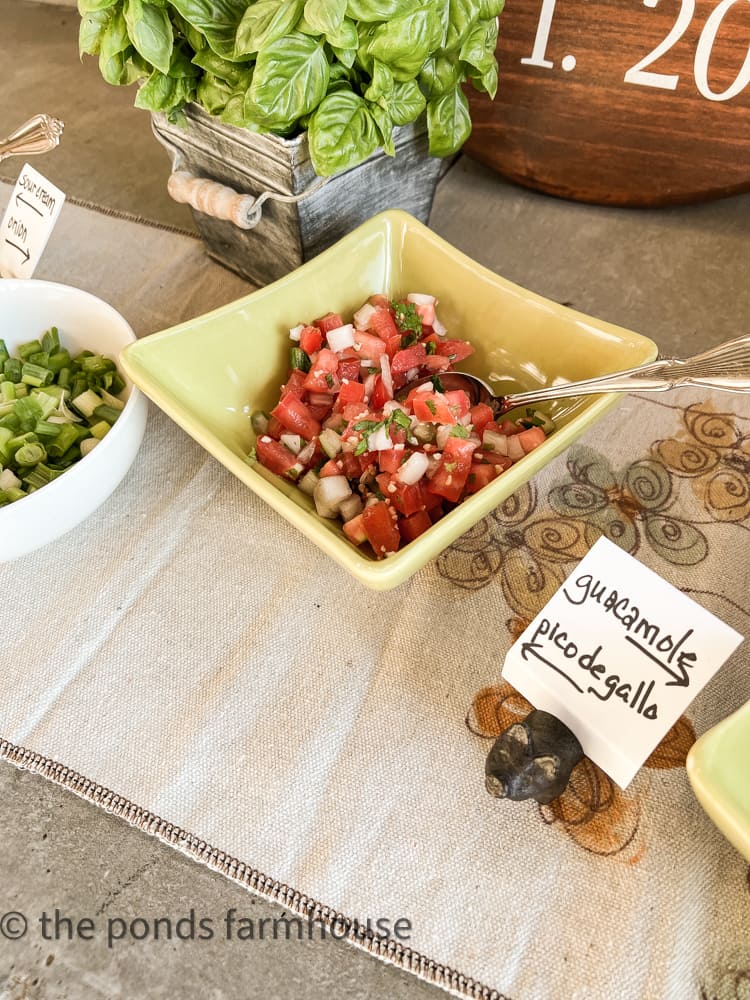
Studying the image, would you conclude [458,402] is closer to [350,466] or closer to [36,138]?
[350,466]

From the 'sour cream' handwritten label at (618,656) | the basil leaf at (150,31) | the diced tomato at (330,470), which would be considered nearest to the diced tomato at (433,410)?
the diced tomato at (330,470)

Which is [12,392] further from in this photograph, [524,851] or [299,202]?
[524,851]

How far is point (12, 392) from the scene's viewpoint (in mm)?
875

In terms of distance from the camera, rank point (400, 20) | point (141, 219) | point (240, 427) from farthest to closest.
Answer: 1. point (141, 219)
2. point (240, 427)
3. point (400, 20)

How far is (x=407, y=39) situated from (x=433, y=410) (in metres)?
0.37

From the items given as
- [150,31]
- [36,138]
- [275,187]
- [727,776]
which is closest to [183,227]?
[36,138]

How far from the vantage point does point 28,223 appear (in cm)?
101

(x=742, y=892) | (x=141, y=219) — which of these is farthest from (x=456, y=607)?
(x=141, y=219)

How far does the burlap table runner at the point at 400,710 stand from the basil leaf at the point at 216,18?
0.44 metres

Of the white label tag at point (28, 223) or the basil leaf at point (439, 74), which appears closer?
the basil leaf at point (439, 74)

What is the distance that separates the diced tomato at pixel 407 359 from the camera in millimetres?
852

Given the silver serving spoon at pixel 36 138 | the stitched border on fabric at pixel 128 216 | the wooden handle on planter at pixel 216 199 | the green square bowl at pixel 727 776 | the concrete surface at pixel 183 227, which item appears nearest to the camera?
the green square bowl at pixel 727 776

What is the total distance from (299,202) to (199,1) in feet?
0.76

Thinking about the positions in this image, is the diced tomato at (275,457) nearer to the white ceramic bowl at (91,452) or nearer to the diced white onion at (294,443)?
the diced white onion at (294,443)
